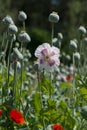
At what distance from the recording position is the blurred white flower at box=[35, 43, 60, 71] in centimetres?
283

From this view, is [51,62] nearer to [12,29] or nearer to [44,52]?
[44,52]

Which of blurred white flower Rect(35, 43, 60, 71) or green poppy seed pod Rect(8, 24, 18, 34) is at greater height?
green poppy seed pod Rect(8, 24, 18, 34)

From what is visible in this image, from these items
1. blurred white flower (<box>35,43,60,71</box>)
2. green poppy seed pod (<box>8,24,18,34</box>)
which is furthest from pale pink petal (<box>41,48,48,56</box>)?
green poppy seed pod (<box>8,24,18,34</box>)

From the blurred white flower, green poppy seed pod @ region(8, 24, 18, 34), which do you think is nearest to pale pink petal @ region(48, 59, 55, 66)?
the blurred white flower

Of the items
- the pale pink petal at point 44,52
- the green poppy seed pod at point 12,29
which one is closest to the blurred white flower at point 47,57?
the pale pink petal at point 44,52

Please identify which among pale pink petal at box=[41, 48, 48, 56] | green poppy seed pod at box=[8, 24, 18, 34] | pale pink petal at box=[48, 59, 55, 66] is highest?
green poppy seed pod at box=[8, 24, 18, 34]

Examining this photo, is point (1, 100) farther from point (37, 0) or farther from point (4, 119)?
point (37, 0)

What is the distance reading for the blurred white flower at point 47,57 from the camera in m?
2.83

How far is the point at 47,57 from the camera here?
2.87 metres

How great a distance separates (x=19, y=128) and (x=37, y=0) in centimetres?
2879

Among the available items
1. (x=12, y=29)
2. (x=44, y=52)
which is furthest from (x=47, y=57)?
(x=12, y=29)

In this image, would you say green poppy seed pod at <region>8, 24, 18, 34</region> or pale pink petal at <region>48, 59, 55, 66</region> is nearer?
pale pink petal at <region>48, 59, 55, 66</region>

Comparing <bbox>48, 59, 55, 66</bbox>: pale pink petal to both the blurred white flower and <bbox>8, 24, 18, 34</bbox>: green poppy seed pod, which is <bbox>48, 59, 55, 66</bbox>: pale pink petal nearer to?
the blurred white flower

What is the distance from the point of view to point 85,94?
327cm
